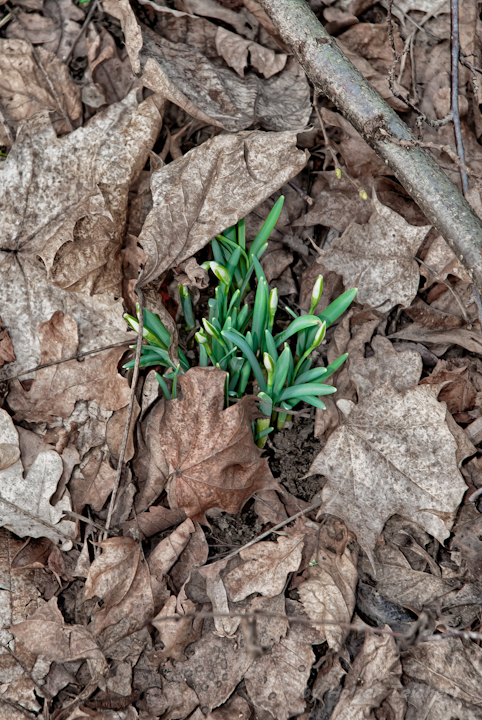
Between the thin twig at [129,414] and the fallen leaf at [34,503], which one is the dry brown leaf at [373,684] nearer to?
the thin twig at [129,414]

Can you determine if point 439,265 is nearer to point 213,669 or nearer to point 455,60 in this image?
point 455,60

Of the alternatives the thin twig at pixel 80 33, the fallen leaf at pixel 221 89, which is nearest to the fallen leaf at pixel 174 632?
the fallen leaf at pixel 221 89

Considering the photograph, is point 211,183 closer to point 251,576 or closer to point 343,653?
point 251,576

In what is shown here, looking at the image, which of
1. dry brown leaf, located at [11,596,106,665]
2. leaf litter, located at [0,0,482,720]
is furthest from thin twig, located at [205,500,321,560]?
dry brown leaf, located at [11,596,106,665]

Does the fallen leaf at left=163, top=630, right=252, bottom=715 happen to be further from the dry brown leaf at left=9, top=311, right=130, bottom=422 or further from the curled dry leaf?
the curled dry leaf

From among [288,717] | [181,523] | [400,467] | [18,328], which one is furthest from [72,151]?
[288,717]

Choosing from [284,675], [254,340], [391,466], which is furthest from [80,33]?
[284,675]
